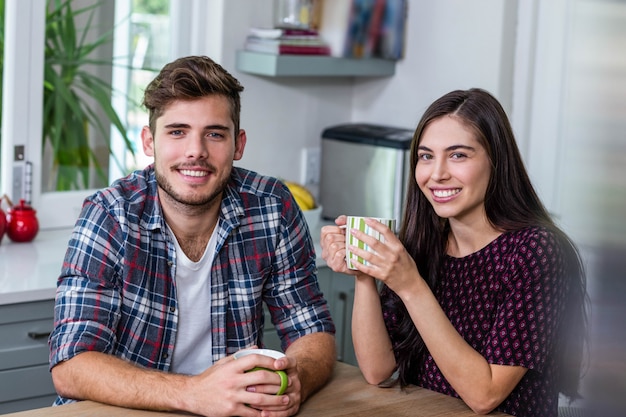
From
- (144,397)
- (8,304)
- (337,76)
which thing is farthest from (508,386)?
(337,76)

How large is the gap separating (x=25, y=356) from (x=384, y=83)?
1.76 meters

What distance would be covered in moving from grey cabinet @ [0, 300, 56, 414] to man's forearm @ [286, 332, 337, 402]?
2.61 ft

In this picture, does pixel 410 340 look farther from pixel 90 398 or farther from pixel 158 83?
pixel 158 83

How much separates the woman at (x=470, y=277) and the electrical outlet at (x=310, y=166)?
5.12 feet

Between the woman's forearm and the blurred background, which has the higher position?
the blurred background

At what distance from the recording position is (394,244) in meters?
1.53

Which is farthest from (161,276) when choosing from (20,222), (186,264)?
(20,222)

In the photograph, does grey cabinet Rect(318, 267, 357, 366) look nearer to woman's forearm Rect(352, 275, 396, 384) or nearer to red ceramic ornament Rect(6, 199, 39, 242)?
red ceramic ornament Rect(6, 199, 39, 242)

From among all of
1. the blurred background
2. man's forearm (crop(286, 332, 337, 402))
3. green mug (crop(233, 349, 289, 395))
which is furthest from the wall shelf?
the blurred background

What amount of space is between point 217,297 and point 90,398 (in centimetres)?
40

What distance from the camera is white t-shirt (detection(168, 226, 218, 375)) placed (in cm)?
180

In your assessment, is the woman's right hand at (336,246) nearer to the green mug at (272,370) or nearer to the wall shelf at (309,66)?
the green mug at (272,370)

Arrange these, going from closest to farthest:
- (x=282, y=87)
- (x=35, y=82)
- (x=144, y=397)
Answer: (x=144, y=397) → (x=35, y=82) → (x=282, y=87)

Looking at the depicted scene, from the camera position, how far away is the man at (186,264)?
1602 millimetres
